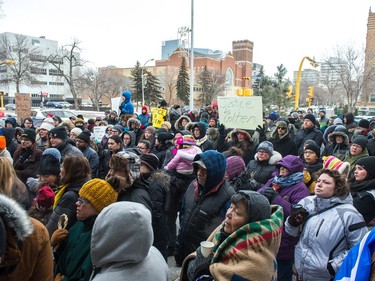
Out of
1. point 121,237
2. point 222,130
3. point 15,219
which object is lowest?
point 121,237

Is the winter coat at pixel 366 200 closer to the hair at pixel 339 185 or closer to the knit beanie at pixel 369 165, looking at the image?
the knit beanie at pixel 369 165

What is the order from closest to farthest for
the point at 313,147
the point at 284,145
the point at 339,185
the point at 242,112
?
1. the point at 339,185
2. the point at 313,147
3. the point at 284,145
4. the point at 242,112

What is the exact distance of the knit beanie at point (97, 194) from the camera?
2.62 m

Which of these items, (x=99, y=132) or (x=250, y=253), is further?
(x=99, y=132)

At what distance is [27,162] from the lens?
17.4 feet

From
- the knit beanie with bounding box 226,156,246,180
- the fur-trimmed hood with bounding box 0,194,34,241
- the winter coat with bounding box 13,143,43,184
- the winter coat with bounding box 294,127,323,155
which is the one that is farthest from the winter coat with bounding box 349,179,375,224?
the winter coat with bounding box 13,143,43,184

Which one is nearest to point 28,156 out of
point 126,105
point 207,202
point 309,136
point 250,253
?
point 207,202

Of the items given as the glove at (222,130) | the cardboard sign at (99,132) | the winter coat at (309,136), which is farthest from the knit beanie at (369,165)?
the cardboard sign at (99,132)

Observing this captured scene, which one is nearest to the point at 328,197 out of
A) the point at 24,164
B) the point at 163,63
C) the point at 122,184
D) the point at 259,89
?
the point at 122,184

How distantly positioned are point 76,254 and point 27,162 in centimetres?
341

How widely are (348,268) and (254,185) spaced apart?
2853 mm

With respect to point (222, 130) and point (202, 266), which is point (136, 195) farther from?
point (222, 130)

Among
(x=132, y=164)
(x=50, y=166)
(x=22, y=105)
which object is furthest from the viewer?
(x=22, y=105)

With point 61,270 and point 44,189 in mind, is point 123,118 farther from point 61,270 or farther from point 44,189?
point 61,270
